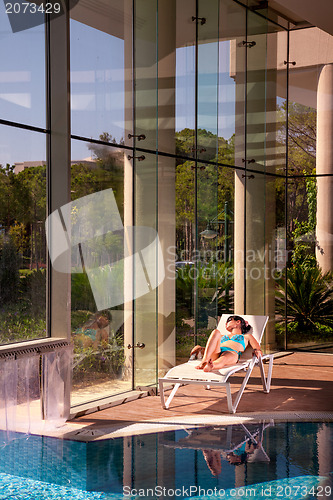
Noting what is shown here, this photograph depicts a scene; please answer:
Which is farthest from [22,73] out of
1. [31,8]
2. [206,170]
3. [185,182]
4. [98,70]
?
[206,170]

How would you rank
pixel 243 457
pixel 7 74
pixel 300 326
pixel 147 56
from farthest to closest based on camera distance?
pixel 300 326 < pixel 147 56 < pixel 7 74 < pixel 243 457

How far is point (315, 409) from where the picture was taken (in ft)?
22.8

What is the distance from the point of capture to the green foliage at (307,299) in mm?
11289

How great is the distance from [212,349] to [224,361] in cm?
20

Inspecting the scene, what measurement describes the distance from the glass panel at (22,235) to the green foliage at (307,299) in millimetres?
5812

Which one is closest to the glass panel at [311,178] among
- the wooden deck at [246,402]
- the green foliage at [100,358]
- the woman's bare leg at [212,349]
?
the wooden deck at [246,402]

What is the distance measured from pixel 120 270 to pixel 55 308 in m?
1.29

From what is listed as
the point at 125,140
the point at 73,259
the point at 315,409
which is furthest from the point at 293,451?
the point at 125,140

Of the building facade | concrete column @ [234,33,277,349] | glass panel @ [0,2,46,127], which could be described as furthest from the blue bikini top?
glass panel @ [0,2,46,127]

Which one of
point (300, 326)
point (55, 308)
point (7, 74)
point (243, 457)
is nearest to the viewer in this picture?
point (243, 457)

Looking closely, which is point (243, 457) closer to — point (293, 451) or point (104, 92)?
point (293, 451)

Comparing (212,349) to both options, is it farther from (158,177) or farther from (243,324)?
(158,177)

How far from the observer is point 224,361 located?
7133 millimetres

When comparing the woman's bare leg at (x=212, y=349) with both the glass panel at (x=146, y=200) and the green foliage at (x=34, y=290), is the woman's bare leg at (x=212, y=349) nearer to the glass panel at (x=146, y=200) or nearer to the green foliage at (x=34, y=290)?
the glass panel at (x=146, y=200)
